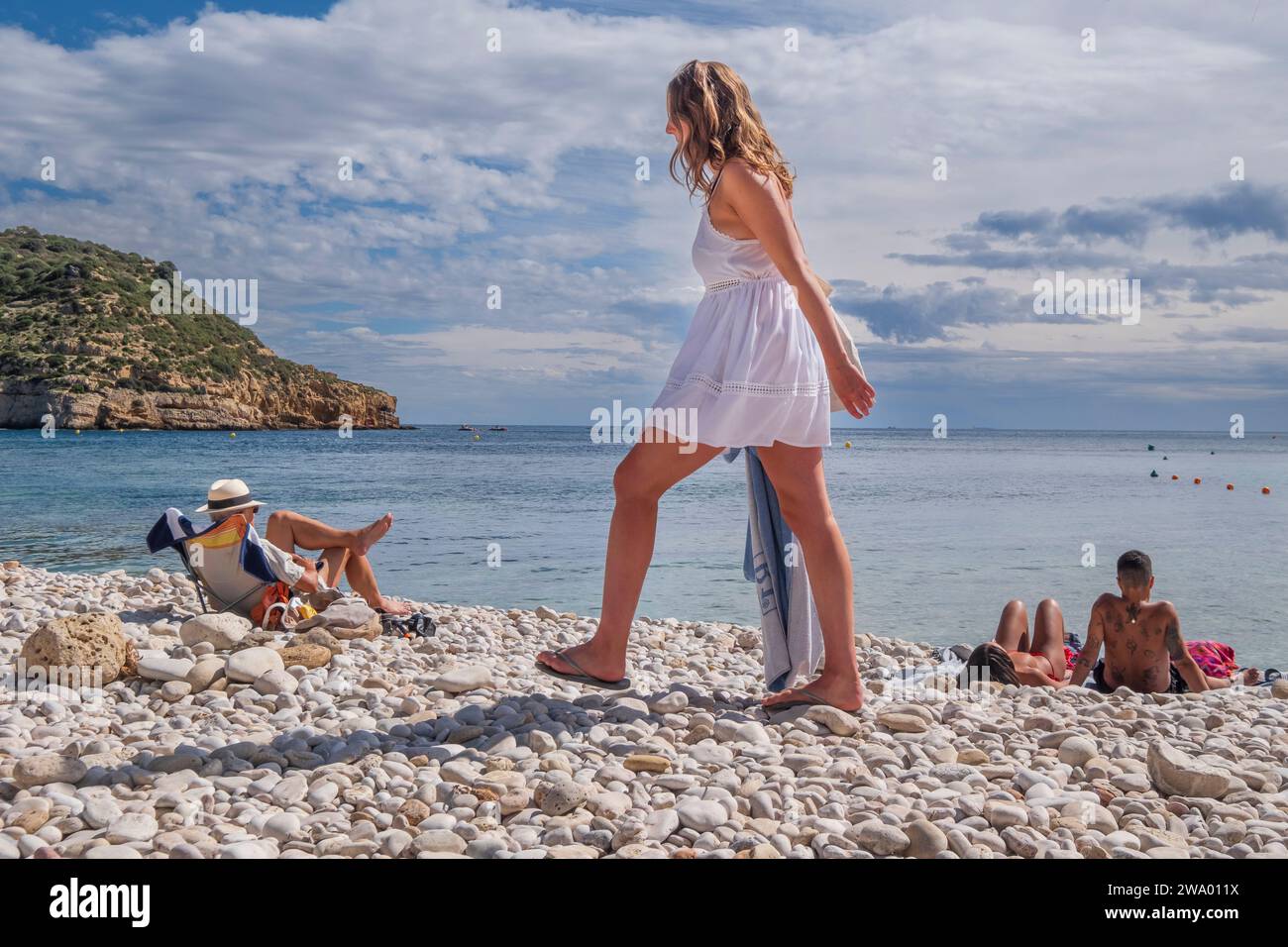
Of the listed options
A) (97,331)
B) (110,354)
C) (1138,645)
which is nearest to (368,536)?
(1138,645)

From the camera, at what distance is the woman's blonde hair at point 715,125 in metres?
3.47

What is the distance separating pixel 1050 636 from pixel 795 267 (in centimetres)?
369

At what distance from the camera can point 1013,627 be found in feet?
19.1

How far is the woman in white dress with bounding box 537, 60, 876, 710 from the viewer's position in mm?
3402

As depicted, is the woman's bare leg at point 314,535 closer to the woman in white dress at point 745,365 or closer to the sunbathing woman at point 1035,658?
the woman in white dress at point 745,365

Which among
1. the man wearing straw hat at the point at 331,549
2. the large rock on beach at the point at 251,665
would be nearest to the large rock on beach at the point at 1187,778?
the large rock on beach at the point at 251,665

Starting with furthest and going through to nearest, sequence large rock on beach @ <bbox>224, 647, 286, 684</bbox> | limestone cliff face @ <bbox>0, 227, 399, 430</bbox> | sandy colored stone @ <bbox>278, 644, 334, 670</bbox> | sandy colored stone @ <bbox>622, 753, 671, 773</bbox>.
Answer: limestone cliff face @ <bbox>0, 227, 399, 430</bbox>
sandy colored stone @ <bbox>278, 644, 334, 670</bbox>
large rock on beach @ <bbox>224, 647, 286, 684</bbox>
sandy colored stone @ <bbox>622, 753, 671, 773</bbox>

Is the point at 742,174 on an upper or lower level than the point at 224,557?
upper

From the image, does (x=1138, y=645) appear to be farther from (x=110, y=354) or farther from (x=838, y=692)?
Answer: (x=110, y=354)

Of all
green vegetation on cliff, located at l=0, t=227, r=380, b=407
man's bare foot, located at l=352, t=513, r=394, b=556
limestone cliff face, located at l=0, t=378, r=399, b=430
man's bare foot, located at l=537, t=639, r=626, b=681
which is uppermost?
green vegetation on cliff, located at l=0, t=227, r=380, b=407

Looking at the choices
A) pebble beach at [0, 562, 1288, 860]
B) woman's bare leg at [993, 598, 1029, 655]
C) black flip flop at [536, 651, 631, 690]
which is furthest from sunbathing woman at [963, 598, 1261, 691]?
black flip flop at [536, 651, 631, 690]

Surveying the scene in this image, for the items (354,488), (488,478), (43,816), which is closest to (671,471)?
(43,816)

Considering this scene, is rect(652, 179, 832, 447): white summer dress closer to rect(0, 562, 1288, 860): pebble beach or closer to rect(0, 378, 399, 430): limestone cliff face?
rect(0, 562, 1288, 860): pebble beach
